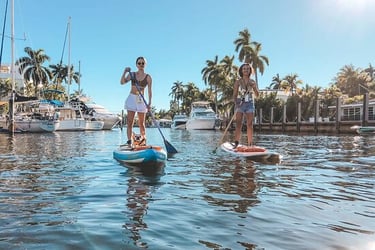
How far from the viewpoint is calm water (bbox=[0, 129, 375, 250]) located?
3381 mm

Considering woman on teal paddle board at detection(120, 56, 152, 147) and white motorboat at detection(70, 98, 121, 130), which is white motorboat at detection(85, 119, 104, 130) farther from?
woman on teal paddle board at detection(120, 56, 152, 147)

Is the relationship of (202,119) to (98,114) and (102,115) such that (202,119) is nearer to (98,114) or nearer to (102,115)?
(102,115)

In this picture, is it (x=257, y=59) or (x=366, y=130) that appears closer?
(x=366, y=130)

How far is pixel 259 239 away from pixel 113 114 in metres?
55.6

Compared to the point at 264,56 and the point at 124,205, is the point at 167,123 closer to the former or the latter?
the point at 264,56

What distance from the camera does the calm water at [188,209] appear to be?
338 cm

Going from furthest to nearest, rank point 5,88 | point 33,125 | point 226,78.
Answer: point 226,78 < point 5,88 < point 33,125

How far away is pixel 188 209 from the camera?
451 centimetres

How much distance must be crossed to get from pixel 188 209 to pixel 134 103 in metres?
4.73

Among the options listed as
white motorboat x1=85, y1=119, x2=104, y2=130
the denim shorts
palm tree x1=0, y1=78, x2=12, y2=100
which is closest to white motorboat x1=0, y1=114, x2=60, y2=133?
white motorboat x1=85, y1=119, x2=104, y2=130

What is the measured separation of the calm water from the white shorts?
5.79 ft

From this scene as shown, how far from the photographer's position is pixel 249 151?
9539 millimetres

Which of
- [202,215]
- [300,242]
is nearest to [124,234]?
[202,215]

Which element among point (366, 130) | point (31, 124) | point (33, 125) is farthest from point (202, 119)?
point (366, 130)
